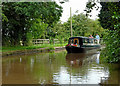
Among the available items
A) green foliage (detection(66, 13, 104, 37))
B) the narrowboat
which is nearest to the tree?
the narrowboat

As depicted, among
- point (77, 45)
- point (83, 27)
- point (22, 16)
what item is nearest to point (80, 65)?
point (77, 45)

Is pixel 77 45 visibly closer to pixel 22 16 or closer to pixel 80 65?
pixel 22 16

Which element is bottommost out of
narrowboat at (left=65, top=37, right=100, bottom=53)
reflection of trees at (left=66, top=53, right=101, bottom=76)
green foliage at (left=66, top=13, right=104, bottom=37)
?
reflection of trees at (left=66, top=53, right=101, bottom=76)

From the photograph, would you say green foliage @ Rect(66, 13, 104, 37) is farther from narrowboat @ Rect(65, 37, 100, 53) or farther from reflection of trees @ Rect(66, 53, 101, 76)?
reflection of trees @ Rect(66, 53, 101, 76)

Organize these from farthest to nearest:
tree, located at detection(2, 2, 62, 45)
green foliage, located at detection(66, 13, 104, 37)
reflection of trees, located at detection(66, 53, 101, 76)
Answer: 1. green foliage, located at detection(66, 13, 104, 37)
2. tree, located at detection(2, 2, 62, 45)
3. reflection of trees, located at detection(66, 53, 101, 76)

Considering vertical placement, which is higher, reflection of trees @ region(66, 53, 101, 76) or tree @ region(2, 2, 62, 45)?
tree @ region(2, 2, 62, 45)

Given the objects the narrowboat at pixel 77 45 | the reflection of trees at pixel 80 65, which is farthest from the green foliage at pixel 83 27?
the reflection of trees at pixel 80 65

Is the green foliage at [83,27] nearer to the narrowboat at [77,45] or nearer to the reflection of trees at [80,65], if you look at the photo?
the narrowboat at [77,45]

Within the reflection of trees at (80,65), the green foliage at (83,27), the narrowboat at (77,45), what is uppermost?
the green foliage at (83,27)

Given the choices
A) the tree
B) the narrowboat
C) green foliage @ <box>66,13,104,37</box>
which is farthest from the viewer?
green foliage @ <box>66,13,104,37</box>

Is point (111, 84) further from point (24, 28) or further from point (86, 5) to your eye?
point (24, 28)

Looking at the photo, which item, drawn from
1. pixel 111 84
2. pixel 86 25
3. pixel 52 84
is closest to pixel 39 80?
pixel 52 84

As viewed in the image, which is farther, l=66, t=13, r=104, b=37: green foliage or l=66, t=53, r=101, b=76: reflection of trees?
l=66, t=13, r=104, b=37: green foliage

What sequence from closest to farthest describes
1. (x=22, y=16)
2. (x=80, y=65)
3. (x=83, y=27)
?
(x=80, y=65) → (x=22, y=16) → (x=83, y=27)
